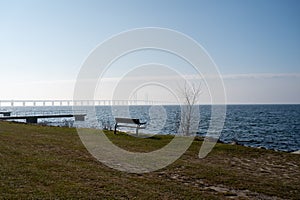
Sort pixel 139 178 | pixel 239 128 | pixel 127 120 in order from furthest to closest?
pixel 239 128, pixel 127 120, pixel 139 178

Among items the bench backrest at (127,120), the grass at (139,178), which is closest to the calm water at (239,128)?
the bench backrest at (127,120)

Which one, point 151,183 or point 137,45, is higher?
point 137,45

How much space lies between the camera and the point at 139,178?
7.88m

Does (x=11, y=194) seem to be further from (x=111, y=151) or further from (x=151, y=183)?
(x=111, y=151)

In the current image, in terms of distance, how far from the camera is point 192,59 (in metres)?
15.7

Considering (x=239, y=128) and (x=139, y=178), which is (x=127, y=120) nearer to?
(x=139, y=178)

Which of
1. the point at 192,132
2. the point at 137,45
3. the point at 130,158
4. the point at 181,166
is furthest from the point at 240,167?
the point at 192,132

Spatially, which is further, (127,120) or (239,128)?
(239,128)

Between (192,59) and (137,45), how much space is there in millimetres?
2800

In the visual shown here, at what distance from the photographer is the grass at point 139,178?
6.47 meters

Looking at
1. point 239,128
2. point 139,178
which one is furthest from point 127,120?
point 239,128

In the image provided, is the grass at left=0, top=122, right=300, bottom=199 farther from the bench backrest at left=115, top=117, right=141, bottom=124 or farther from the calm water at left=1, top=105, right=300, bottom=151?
the calm water at left=1, top=105, right=300, bottom=151

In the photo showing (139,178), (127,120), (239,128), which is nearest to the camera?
(139,178)

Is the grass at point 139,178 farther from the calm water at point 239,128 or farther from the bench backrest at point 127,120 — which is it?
the calm water at point 239,128
